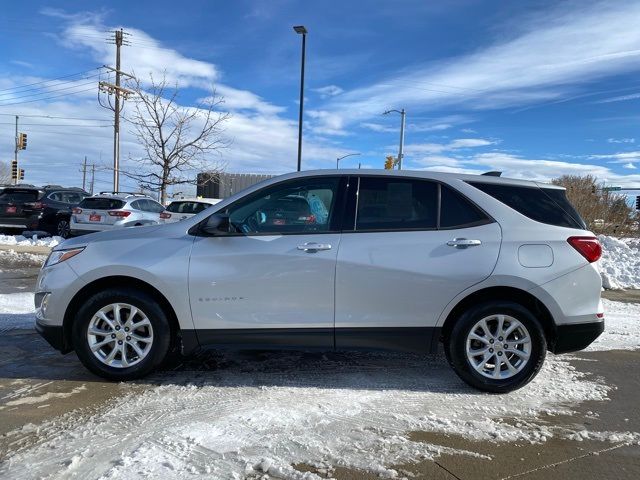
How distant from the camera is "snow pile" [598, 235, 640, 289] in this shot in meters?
10.5

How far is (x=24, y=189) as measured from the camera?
16875 millimetres

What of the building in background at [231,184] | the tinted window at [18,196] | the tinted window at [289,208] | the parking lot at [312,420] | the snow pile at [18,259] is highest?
the building in background at [231,184]

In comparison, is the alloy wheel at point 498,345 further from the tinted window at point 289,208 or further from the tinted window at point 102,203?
the tinted window at point 102,203

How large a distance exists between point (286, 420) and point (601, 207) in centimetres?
2493

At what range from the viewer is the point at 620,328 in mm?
6883

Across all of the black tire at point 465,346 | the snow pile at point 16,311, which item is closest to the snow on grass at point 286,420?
the black tire at point 465,346

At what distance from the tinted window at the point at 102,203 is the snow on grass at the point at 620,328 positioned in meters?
12.1

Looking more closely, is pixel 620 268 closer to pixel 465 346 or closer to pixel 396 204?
pixel 465 346

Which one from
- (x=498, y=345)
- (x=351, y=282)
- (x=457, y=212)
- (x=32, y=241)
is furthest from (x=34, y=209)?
A: (x=498, y=345)

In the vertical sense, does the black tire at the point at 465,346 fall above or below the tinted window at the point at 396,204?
below

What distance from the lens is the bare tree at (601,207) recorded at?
78.3 feet

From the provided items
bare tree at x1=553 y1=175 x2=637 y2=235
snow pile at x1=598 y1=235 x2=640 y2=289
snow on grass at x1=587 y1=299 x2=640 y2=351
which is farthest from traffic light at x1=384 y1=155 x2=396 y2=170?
snow on grass at x1=587 y1=299 x2=640 y2=351

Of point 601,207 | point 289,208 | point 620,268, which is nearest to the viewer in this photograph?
point 289,208

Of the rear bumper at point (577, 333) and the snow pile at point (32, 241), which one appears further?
the snow pile at point (32, 241)
